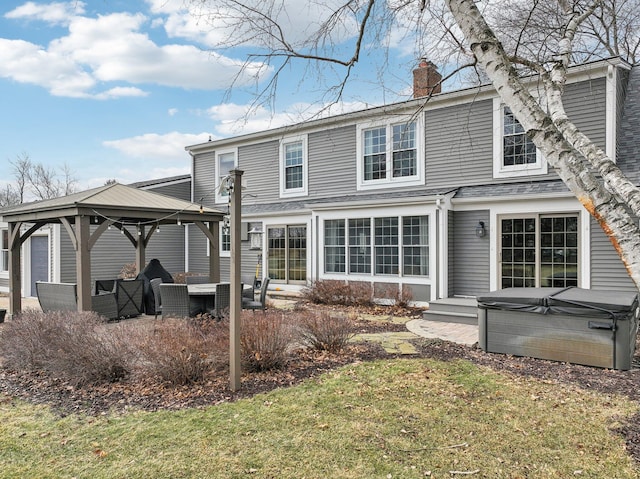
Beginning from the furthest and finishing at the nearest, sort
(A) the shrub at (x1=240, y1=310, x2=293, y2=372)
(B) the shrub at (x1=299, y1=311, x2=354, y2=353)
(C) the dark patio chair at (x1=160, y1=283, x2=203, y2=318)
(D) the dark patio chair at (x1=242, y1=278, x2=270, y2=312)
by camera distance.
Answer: (D) the dark patio chair at (x1=242, y1=278, x2=270, y2=312) < (C) the dark patio chair at (x1=160, y1=283, x2=203, y2=318) < (B) the shrub at (x1=299, y1=311, x2=354, y2=353) < (A) the shrub at (x1=240, y1=310, x2=293, y2=372)

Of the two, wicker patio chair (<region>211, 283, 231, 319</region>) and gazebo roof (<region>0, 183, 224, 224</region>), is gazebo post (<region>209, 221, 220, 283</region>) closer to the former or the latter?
gazebo roof (<region>0, 183, 224, 224</region>)

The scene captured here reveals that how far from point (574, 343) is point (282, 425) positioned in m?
4.23

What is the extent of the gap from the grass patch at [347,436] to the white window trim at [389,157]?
7.97 metres

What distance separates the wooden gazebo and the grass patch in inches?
160

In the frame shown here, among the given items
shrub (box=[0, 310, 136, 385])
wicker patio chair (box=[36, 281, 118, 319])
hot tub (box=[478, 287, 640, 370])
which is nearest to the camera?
shrub (box=[0, 310, 136, 385])

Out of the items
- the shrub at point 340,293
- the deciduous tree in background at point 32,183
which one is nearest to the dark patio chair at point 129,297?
the shrub at point 340,293

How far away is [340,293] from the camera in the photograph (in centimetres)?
1150

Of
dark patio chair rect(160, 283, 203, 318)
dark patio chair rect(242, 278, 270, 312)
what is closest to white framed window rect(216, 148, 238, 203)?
dark patio chair rect(242, 278, 270, 312)

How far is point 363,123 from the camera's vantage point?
1306cm

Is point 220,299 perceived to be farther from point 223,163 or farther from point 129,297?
point 223,163

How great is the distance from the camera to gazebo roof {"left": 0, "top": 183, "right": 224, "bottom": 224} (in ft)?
27.9

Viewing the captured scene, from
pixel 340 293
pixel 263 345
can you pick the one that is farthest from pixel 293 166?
pixel 263 345

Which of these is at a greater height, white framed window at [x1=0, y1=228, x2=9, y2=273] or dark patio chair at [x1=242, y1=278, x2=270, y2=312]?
white framed window at [x1=0, y1=228, x2=9, y2=273]

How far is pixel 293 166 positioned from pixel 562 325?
1042cm
